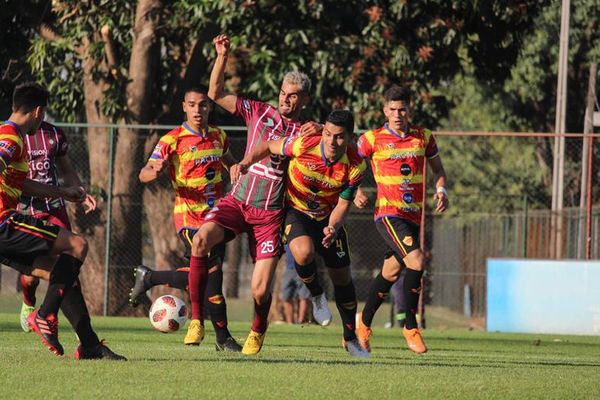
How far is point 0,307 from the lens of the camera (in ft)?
64.7

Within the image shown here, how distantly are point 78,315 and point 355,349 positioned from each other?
2732mm

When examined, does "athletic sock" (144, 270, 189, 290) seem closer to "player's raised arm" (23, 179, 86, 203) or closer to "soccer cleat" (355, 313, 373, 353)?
"soccer cleat" (355, 313, 373, 353)

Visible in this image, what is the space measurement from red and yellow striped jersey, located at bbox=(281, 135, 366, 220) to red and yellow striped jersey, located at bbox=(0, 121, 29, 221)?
7.09 ft

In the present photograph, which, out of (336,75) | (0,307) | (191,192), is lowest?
(0,307)

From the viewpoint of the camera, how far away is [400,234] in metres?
11.7

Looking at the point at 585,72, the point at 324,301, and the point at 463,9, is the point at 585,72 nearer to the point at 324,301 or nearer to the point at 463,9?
the point at 463,9

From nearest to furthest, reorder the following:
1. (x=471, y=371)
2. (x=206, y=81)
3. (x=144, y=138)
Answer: (x=471, y=371)
(x=144, y=138)
(x=206, y=81)

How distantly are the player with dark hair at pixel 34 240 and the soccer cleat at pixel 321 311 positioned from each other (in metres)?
2.13

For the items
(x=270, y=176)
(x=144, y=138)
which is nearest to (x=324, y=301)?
(x=270, y=176)

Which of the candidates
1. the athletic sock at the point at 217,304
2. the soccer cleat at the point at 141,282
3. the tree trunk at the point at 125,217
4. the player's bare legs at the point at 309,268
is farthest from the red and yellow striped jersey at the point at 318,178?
the tree trunk at the point at 125,217

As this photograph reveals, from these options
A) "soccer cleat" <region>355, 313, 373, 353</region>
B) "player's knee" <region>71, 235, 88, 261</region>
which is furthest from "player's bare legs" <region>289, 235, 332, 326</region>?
"player's knee" <region>71, 235, 88, 261</region>

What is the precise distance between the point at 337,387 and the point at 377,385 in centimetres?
31

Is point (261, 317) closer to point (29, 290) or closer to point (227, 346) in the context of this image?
point (227, 346)

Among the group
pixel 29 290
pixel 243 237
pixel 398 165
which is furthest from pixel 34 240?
pixel 243 237
